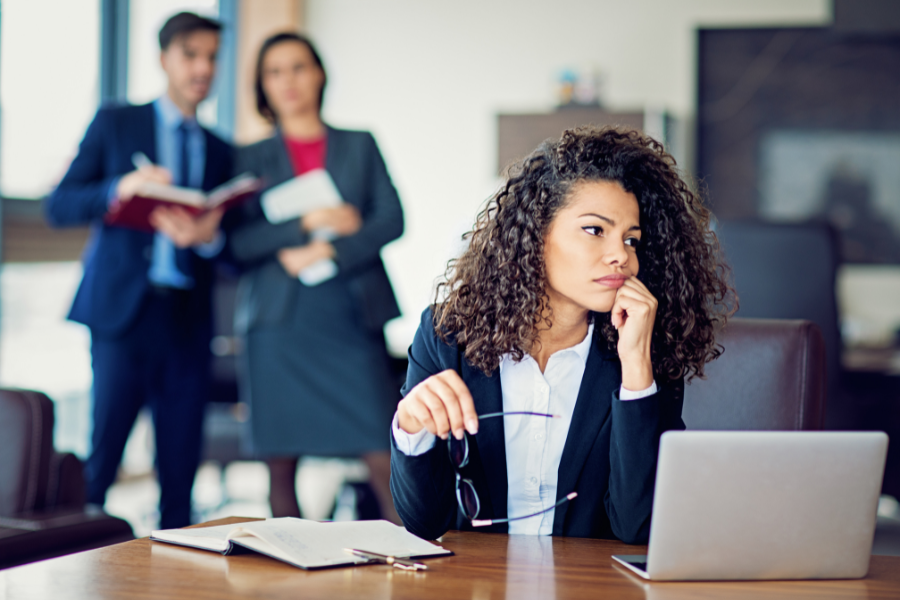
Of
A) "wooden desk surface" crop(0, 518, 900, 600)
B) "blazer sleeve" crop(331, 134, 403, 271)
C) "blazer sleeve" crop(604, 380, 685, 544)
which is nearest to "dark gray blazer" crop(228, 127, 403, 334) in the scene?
"blazer sleeve" crop(331, 134, 403, 271)

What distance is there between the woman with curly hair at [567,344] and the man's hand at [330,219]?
1.09 metres

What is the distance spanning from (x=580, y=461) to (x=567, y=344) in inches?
8.5

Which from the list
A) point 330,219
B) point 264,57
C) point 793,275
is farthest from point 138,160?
point 793,275

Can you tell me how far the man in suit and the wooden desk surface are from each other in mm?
1499

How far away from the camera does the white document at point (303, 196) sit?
8.54 ft

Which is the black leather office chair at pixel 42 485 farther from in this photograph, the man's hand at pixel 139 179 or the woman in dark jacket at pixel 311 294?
the woman in dark jacket at pixel 311 294

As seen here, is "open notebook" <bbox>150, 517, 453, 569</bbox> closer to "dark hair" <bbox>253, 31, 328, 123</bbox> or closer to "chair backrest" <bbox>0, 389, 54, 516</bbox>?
"chair backrest" <bbox>0, 389, 54, 516</bbox>

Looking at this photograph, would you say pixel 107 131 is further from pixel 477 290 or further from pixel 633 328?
pixel 633 328

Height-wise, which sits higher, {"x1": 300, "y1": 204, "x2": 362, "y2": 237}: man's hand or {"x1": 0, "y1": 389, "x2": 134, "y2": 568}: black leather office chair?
{"x1": 300, "y1": 204, "x2": 362, "y2": 237}: man's hand

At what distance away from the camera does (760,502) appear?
3.07ft

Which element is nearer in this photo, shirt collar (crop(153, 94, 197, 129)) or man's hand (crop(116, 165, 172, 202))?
man's hand (crop(116, 165, 172, 202))

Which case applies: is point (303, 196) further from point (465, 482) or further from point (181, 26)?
point (465, 482)

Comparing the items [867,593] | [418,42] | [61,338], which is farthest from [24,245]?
[867,593]

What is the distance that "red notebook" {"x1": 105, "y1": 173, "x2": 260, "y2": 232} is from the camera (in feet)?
7.61
